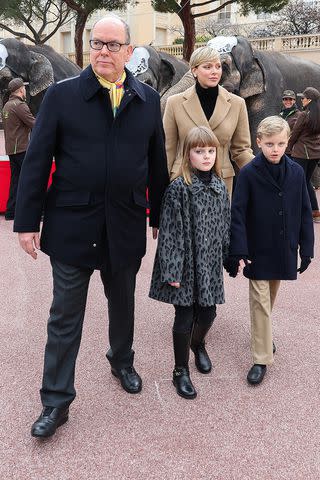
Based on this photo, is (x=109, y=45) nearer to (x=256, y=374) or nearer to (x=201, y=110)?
(x=201, y=110)

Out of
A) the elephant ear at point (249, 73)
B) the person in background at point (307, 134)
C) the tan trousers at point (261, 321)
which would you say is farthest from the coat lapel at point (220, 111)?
the elephant ear at point (249, 73)

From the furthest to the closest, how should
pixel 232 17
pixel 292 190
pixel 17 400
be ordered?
1. pixel 232 17
2. pixel 292 190
3. pixel 17 400

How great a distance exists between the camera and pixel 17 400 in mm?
3113

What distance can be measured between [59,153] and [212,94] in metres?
1.33

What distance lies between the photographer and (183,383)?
10.6 feet

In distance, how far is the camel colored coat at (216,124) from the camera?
360cm

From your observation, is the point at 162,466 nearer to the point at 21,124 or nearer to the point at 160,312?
the point at 160,312

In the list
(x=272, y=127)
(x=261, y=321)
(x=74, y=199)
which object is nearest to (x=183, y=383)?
(x=261, y=321)

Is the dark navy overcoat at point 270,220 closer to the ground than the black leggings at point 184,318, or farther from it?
farther from it

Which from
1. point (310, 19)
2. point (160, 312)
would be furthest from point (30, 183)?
point (310, 19)

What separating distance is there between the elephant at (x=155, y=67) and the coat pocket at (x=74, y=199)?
898cm

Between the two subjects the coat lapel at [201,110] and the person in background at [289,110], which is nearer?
the coat lapel at [201,110]

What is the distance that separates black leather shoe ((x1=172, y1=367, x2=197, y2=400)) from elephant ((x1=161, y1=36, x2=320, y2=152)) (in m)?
6.09

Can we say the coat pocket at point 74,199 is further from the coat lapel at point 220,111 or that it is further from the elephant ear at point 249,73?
the elephant ear at point 249,73
